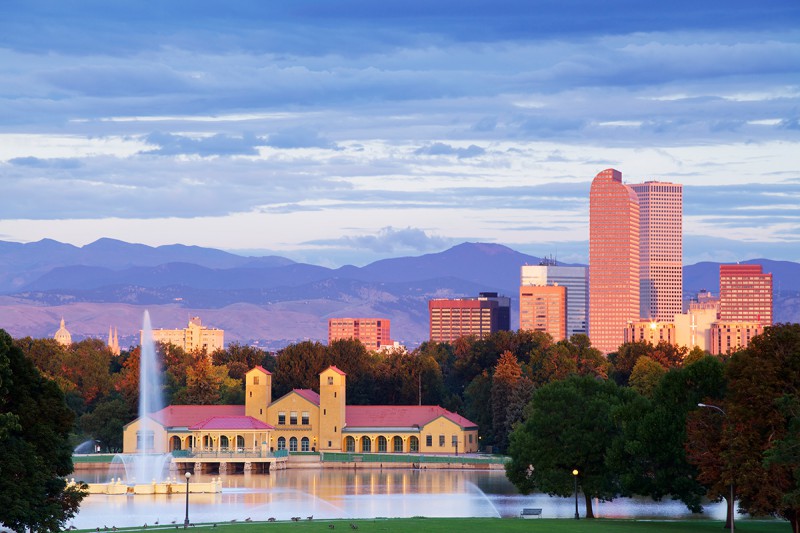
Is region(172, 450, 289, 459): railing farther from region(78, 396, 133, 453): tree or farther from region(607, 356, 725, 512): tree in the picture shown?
region(607, 356, 725, 512): tree

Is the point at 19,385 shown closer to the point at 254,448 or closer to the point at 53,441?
the point at 53,441

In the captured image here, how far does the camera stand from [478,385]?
146m

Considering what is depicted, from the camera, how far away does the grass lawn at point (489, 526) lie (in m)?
58.7

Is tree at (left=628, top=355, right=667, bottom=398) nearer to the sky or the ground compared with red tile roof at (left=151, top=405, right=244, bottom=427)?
nearer to the sky

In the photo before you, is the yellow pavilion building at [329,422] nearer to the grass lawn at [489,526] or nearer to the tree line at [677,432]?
the tree line at [677,432]

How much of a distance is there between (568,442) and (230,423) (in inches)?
2802

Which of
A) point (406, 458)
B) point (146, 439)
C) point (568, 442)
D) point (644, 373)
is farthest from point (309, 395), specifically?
point (568, 442)

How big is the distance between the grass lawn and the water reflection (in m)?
9.78

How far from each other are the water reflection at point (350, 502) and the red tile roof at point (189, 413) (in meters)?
24.7

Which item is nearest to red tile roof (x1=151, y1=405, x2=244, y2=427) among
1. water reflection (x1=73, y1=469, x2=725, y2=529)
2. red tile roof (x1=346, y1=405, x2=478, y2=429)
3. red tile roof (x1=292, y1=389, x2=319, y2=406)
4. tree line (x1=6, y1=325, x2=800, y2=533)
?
red tile roof (x1=292, y1=389, x2=319, y2=406)

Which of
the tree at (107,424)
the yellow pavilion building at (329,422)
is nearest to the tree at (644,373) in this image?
the yellow pavilion building at (329,422)

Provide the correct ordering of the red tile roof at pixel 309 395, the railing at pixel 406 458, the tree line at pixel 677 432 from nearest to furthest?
the tree line at pixel 677 432 < the railing at pixel 406 458 < the red tile roof at pixel 309 395

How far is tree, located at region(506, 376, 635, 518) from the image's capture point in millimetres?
72625

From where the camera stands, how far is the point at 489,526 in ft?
199
